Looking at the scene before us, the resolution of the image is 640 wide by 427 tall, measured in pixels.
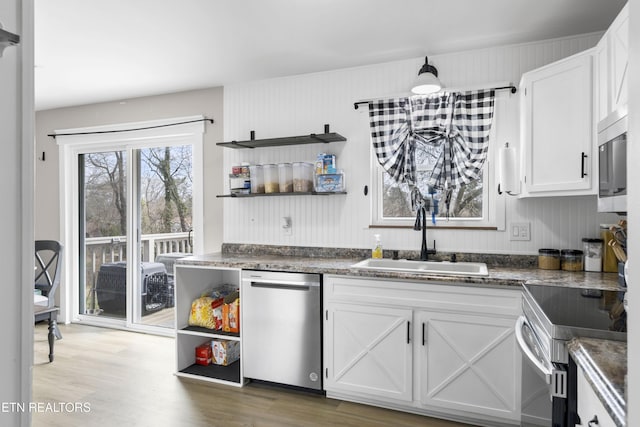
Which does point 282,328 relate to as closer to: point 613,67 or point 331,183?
point 331,183

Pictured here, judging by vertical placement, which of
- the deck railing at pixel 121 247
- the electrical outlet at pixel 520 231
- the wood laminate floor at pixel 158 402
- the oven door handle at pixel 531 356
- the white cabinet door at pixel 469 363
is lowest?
the wood laminate floor at pixel 158 402

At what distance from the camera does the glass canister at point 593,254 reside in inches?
97.3

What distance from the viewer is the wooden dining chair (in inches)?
132

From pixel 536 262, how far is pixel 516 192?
0.50 m

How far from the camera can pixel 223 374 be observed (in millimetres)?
3061

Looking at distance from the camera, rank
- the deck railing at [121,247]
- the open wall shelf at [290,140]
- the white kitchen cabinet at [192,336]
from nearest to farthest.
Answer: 1. the white kitchen cabinet at [192,336]
2. the open wall shelf at [290,140]
3. the deck railing at [121,247]

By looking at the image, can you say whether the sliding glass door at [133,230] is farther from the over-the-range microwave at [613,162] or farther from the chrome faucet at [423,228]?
the over-the-range microwave at [613,162]

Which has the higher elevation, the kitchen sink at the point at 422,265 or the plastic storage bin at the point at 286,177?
the plastic storage bin at the point at 286,177

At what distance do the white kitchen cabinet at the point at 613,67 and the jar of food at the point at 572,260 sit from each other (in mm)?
861

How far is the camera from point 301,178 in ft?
10.7

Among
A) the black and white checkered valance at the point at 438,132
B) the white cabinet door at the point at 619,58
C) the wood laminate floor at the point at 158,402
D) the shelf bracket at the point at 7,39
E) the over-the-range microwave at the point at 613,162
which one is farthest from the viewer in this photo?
the black and white checkered valance at the point at 438,132

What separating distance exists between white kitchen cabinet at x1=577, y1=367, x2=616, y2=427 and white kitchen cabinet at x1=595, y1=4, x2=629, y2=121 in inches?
49.5

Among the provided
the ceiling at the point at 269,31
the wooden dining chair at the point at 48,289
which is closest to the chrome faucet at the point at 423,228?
the ceiling at the point at 269,31

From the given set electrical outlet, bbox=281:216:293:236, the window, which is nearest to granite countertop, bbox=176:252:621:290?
the window
